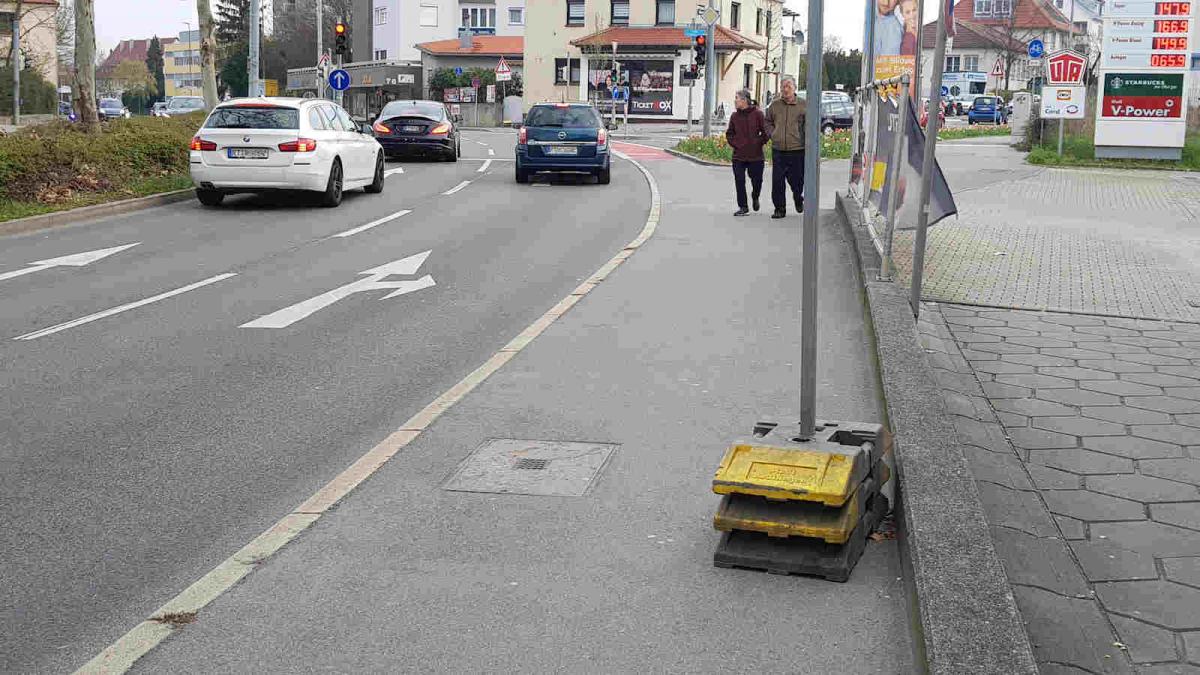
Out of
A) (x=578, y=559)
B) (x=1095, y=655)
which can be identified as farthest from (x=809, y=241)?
(x=1095, y=655)

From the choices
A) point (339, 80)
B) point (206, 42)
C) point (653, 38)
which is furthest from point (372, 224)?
point (653, 38)

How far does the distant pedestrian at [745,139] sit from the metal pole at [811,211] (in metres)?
13.6

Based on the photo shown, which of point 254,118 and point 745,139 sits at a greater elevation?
point 254,118

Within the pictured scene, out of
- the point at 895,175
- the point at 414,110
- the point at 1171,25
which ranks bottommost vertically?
the point at 895,175

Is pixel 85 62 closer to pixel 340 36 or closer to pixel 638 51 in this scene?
pixel 340 36

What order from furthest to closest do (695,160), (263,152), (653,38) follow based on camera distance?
1. (653,38)
2. (695,160)
3. (263,152)

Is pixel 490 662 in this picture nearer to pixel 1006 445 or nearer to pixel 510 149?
pixel 1006 445

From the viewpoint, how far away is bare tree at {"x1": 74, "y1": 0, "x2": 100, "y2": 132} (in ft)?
82.1

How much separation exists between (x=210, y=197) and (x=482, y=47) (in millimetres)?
68194

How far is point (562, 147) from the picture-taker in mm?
25281

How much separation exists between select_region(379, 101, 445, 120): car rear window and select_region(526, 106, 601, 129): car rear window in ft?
20.9

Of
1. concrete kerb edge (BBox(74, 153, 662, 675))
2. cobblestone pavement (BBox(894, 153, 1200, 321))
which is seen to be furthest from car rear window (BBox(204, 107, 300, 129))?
concrete kerb edge (BBox(74, 153, 662, 675))

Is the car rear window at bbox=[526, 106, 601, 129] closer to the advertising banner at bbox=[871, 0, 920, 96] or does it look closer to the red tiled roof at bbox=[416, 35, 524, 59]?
the advertising banner at bbox=[871, 0, 920, 96]

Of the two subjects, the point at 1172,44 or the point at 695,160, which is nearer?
the point at 1172,44
